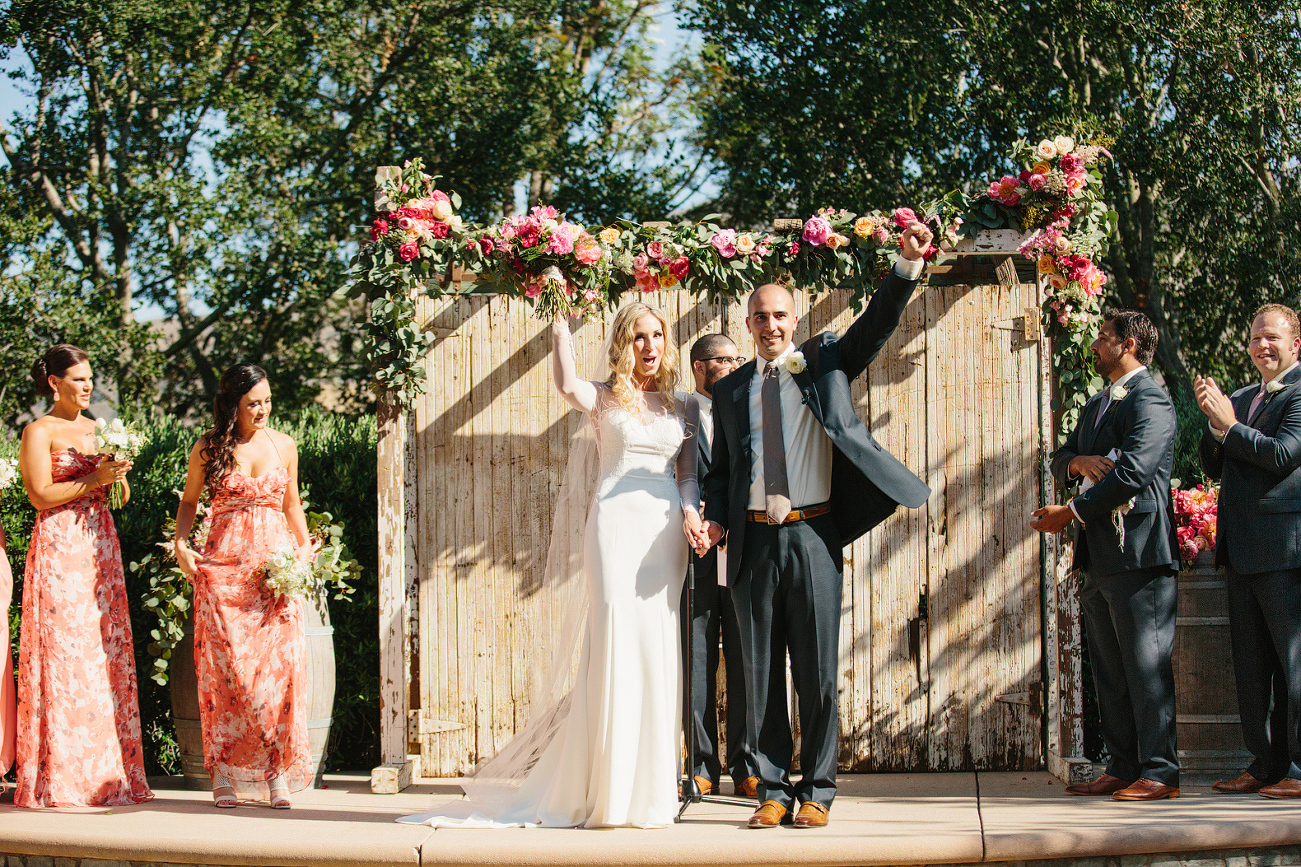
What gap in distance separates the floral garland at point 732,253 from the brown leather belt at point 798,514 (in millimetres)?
1382

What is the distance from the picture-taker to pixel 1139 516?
14.3 ft

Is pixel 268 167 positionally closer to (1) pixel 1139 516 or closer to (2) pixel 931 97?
(2) pixel 931 97

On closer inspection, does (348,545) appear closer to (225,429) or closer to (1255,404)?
(225,429)

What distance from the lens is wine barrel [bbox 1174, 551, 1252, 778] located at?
4703 millimetres

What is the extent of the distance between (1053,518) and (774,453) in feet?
4.52

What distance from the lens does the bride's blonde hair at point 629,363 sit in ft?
14.0

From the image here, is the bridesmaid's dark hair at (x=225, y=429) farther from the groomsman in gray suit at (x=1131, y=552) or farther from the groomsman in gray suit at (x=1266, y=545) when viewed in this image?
the groomsman in gray suit at (x=1266, y=545)

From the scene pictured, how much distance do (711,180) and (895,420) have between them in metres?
11.8

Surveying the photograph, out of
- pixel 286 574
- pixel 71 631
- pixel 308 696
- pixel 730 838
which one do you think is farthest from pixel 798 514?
pixel 71 631

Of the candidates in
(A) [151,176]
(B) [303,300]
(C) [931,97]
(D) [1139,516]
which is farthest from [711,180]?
(D) [1139,516]

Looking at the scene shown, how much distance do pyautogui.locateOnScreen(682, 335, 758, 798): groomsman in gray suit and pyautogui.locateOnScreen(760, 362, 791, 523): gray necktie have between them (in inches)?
24.4

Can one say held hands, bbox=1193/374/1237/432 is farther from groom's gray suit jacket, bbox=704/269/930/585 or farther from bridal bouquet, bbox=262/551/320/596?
bridal bouquet, bbox=262/551/320/596

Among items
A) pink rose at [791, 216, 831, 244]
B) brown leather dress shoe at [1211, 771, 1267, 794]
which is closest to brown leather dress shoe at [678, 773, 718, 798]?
brown leather dress shoe at [1211, 771, 1267, 794]

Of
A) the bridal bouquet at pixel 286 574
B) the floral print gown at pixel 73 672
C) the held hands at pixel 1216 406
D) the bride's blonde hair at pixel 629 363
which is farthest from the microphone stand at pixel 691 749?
the floral print gown at pixel 73 672
